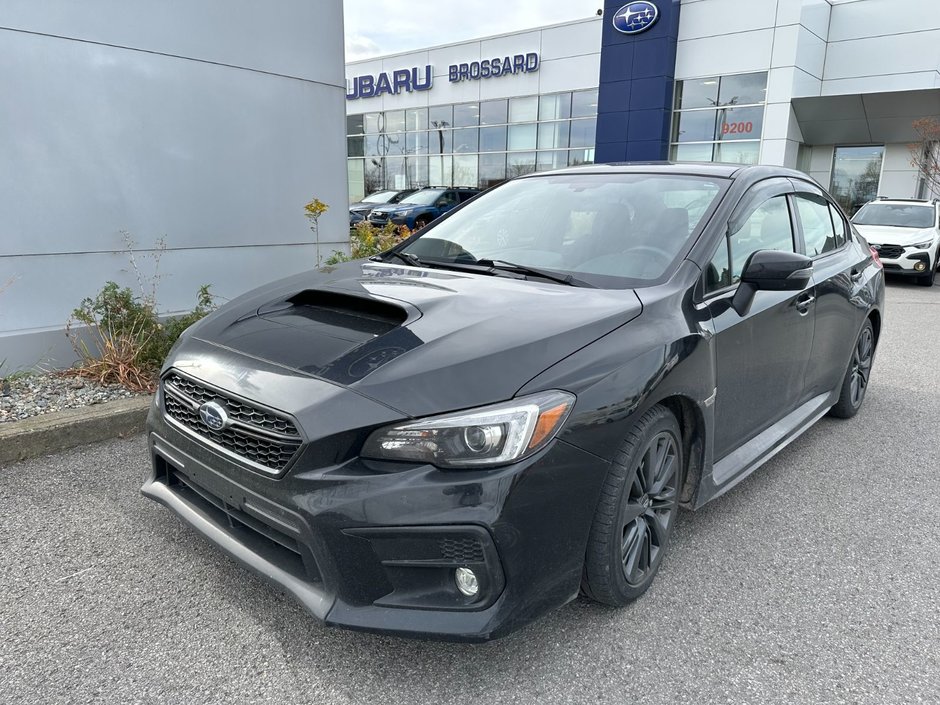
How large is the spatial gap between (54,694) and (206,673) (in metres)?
0.45

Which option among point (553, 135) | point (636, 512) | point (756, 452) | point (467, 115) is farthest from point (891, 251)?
point (467, 115)

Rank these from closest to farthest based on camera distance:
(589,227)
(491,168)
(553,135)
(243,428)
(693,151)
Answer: (243,428) → (589,227) → (693,151) → (553,135) → (491,168)

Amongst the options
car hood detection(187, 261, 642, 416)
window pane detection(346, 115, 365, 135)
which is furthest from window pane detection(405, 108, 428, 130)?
car hood detection(187, 261, 642, 416)

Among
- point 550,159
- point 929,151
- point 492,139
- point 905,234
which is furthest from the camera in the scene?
point 492,139

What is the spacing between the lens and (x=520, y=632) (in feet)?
8.20

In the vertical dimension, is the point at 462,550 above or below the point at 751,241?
below

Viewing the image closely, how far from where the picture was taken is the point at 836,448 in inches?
173

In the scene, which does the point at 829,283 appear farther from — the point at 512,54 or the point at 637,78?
the point at 512,54

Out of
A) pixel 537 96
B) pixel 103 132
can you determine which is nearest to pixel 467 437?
pixel 103 132

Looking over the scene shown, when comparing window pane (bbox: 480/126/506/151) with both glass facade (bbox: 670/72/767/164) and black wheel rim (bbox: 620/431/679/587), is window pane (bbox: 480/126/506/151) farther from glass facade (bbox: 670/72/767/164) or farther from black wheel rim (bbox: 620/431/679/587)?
black wheel rim (bbox: 620/431/679/587)

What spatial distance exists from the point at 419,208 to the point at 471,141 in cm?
1174

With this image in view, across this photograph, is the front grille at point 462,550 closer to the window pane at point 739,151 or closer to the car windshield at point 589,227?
the car windshield at point 589,227

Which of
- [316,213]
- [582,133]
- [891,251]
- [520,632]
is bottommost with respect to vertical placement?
[520,632]

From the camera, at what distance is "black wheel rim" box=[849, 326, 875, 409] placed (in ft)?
15.8
